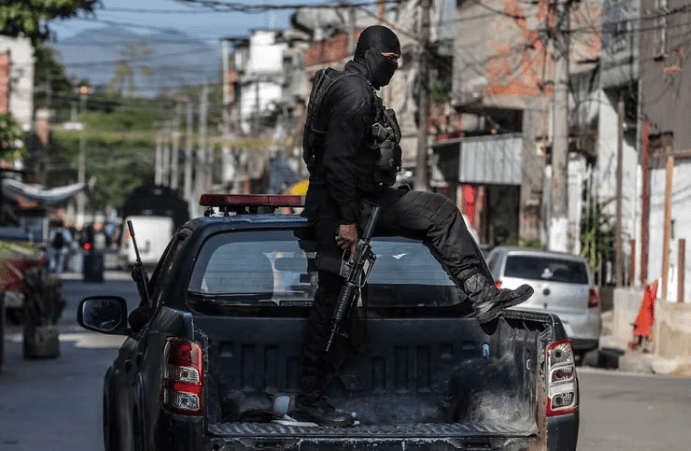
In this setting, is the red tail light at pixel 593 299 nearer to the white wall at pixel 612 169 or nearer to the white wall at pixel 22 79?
the white wall at pixel 612 169

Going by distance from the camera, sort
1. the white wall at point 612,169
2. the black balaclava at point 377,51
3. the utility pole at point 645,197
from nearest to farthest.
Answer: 1. the black balaclava at point 377,51
2. the utility pole at point 645,197
3. the white wall at point 612,169

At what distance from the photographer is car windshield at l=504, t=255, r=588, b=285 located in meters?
21.1

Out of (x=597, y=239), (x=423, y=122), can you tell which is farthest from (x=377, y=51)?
(x=423, y=122)

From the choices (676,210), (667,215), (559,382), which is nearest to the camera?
(559,382)

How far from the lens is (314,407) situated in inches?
259

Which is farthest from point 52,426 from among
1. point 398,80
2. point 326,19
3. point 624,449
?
point 326,19

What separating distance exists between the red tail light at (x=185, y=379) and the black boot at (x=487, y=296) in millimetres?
1501

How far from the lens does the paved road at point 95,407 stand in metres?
11.5

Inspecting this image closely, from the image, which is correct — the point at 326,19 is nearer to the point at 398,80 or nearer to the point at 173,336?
the point at 398,80

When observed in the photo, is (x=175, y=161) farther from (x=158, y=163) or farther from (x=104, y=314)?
(x=104, y=314)

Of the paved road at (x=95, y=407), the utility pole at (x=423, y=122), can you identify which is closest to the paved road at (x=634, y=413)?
the paved road at (x=95, y=407)

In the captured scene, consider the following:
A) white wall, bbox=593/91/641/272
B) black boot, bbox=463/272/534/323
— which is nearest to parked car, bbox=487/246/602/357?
white wall, bbox=593/91/641/272

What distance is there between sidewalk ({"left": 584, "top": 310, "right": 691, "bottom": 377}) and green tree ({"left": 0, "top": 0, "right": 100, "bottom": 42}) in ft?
36.0

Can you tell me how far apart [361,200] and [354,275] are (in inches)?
20.7
